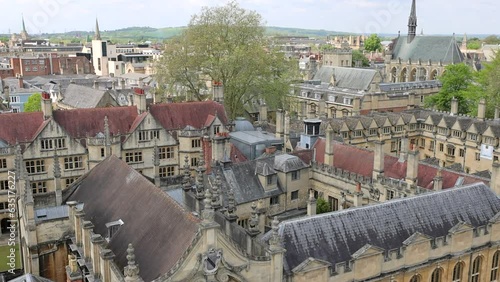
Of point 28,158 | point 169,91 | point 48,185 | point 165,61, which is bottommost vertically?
point 48,185

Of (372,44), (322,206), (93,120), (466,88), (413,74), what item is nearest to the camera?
(322,206)

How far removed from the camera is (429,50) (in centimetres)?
9406

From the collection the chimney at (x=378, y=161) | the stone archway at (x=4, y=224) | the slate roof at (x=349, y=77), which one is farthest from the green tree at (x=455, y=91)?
the stone archway at (x=4, y=224)

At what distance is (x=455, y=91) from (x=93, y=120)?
48.2 m

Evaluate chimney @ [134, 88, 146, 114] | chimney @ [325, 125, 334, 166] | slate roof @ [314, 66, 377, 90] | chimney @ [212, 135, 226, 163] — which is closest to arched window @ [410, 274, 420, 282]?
chimney @ [325, 125, 334, 166]

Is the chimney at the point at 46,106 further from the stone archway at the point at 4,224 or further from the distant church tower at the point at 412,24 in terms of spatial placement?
the distant church tower at the point at 412,24

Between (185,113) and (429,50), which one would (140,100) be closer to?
(185,113)

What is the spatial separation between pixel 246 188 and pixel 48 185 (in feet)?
55.0

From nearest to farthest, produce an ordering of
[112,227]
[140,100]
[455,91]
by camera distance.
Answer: [112,227], [140,100], [455,91]

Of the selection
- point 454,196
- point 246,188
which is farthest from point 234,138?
point 454,196

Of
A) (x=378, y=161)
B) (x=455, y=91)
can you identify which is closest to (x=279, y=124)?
(x=378, y=161)

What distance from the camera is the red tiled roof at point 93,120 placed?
37.6m

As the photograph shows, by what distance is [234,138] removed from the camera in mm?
39625

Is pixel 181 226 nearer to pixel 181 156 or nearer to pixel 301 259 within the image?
pixel 301 259
